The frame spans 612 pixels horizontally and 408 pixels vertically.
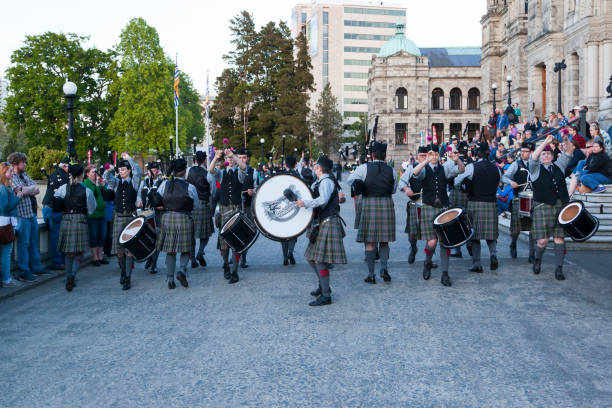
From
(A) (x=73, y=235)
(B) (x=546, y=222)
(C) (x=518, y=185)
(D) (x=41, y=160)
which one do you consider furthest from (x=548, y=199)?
(D) (x=41, y=160)

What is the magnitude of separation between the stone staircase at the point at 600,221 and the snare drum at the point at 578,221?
8.33 ft

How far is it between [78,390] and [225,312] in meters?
2.46

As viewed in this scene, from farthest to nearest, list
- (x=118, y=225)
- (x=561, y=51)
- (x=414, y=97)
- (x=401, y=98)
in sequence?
(x=401, y=98), (x=414, y=97), (x=561, y=51), (x=118, y=225)

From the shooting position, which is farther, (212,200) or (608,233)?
(608,233)

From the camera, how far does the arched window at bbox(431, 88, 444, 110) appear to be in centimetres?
7712

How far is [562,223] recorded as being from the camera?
7969 mm

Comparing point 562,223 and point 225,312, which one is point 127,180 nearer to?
point 225,312

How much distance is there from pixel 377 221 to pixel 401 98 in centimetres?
6986

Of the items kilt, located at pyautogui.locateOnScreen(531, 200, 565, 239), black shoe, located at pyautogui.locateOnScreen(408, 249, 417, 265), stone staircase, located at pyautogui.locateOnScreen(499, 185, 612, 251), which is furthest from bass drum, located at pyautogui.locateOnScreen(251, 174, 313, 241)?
stone staircase, located at pyautogui.locateOnScreen(499, 185, 612, 251)

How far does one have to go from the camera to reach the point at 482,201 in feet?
29.3

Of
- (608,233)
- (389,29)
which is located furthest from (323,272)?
(389,29)

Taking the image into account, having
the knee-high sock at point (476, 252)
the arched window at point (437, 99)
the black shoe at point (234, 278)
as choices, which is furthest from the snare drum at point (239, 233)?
the arched window at point (437, 99)

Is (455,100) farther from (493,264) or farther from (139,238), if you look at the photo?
(139,238)

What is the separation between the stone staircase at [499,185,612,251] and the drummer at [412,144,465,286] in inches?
→ 130
